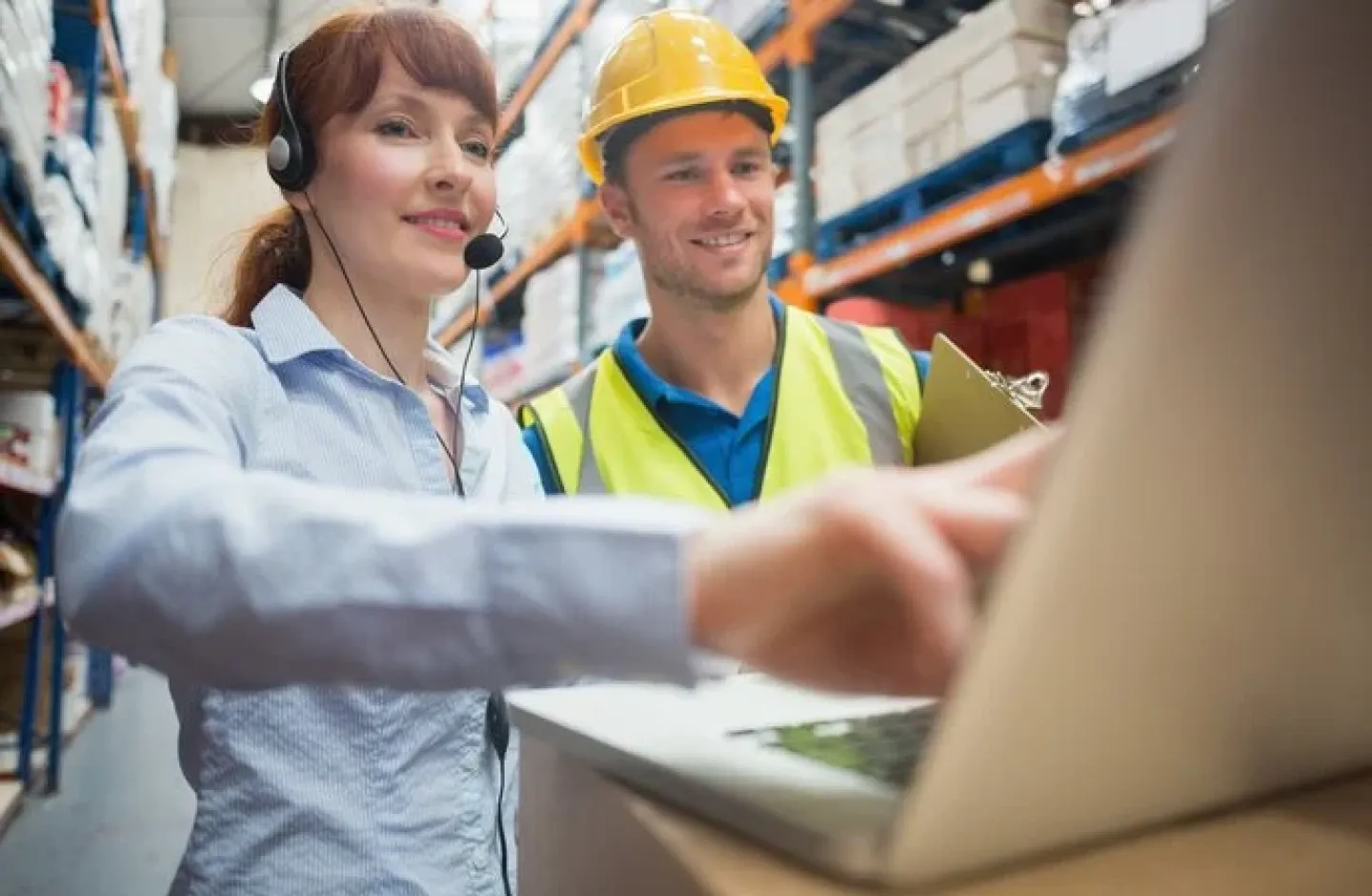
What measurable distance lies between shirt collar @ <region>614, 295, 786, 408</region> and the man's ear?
0.18 metres

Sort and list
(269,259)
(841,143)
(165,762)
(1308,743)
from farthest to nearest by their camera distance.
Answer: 1. (165,762)
2. (841,143)
3. (269,259)
4. (1308,743)

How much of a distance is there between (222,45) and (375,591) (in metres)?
9.21

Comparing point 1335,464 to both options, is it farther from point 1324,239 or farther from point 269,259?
point 269,259

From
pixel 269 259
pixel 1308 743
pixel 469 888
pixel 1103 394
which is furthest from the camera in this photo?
pixel 269 259

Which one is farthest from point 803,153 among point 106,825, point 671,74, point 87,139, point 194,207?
point 194,207

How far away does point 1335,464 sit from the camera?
30cm

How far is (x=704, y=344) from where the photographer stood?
5.43 ft

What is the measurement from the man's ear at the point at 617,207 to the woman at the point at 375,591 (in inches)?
37.1

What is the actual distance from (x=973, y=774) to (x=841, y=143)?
2400mm

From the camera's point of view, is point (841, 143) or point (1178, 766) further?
point (841, 143)

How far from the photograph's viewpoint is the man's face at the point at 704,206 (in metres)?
1.64

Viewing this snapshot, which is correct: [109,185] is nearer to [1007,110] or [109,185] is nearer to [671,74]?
[671,74]

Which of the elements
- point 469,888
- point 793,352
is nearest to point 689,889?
point 469,888

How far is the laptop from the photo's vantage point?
0.74ft
